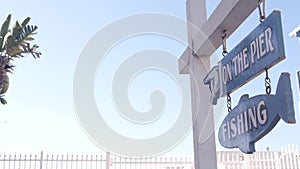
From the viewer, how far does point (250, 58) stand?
1332 mm

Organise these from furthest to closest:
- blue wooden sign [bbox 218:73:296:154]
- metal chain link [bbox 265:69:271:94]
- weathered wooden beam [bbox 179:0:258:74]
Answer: weathered wooden beam [bbox 179:0:258:74] < metal chain link [bbox 265:69:271:94] < blue wooden sign [bbox 218:73:296:154]

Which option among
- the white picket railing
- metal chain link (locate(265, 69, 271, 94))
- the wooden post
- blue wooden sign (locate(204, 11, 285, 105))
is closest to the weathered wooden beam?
the wooden post

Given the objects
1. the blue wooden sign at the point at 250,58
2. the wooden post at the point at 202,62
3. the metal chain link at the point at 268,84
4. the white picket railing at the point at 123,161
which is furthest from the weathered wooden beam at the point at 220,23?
the white picket railing at the point at 123,161

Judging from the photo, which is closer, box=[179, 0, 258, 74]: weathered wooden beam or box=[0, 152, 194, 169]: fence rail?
box=[179, 0, 258, 74]: weathered wooden beam

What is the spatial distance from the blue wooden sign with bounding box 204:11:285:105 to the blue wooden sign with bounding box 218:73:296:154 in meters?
0.09

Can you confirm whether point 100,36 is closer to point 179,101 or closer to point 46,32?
point 179,101

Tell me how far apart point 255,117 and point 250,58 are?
0.72ft

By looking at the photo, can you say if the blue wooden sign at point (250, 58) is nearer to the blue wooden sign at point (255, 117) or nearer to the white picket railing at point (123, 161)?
the blue wooden sign at point (255, 117)

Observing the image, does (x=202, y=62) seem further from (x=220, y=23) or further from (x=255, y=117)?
(x=255, y=117)

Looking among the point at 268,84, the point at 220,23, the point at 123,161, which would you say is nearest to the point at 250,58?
the point at 268,84

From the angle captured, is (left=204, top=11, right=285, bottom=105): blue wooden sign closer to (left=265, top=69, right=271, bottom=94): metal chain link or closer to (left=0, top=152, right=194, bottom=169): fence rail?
(left=265, top=69, right=271, bottom=94): metal chain link

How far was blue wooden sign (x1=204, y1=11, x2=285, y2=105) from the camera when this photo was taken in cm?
116

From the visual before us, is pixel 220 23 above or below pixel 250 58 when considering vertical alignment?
above

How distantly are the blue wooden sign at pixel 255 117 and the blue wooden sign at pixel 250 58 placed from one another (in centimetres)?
9
